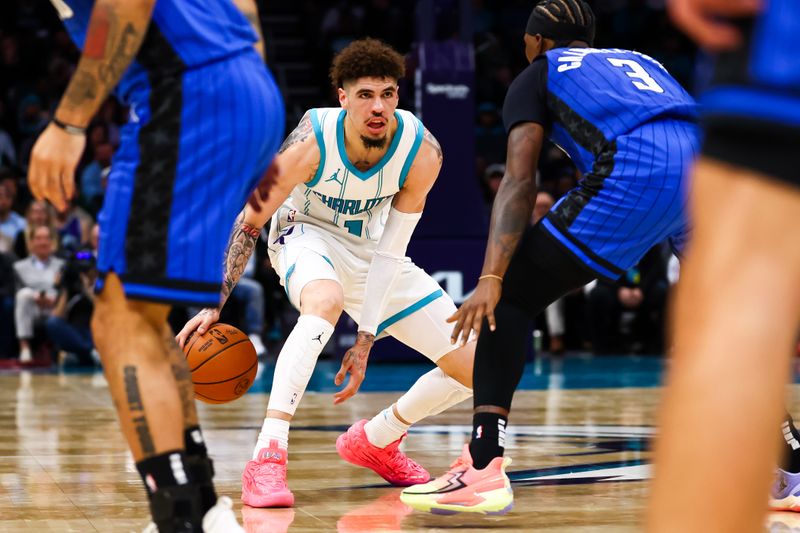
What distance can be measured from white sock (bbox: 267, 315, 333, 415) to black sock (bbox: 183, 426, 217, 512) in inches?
54.5

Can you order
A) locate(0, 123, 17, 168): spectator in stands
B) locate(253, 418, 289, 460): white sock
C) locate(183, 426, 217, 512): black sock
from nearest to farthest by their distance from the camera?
1. locate(183, 426, 217, 512): black sock
2. locate(253, 418, 289, 460): white sock
3. locate(0, 123, 17, 168): spectator in stands

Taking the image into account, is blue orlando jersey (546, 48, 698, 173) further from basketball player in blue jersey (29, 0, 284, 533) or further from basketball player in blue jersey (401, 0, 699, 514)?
basketball player in blue jersey (29, 0, 284, 533)

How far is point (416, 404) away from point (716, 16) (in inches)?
123

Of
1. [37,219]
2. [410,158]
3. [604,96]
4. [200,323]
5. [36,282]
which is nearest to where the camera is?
[604,96]

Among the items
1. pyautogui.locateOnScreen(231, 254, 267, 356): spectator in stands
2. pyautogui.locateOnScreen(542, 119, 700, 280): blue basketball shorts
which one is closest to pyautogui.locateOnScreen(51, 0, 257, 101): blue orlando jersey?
pyautogui.locateOnScreen(542, 119, 700, 280): blue basketball shorts

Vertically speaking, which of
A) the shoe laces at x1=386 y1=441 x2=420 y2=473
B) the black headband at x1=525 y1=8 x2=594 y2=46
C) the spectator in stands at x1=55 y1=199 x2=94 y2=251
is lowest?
the spectator in stands at x1=55 y1=199 x2=94 y2=251

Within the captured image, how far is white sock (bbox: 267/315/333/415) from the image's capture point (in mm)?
4414

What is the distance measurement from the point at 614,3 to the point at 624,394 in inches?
431

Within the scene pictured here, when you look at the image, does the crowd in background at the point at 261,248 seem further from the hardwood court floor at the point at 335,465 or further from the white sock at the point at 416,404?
the white sock at the point at 416,404

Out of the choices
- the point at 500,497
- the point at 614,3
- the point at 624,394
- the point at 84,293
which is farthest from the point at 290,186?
the point at 614,3

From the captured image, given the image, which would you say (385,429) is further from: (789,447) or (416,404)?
(789,447)

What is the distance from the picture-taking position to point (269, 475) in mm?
4188

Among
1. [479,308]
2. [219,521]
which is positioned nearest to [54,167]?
[219,521]

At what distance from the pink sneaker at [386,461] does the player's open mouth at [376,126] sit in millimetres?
1160
